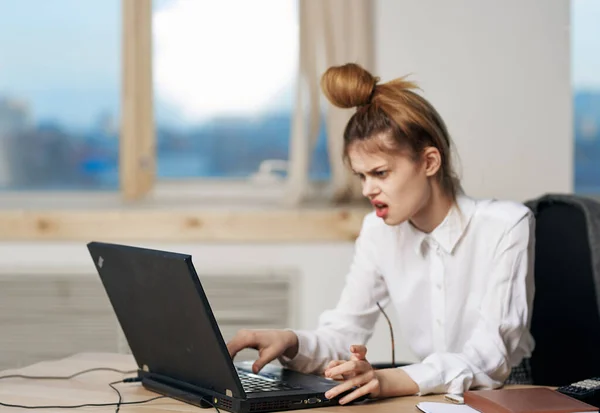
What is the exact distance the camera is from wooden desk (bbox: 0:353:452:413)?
1.46m

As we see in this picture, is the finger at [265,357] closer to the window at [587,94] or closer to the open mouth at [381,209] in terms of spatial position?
the open mouth at [381,209]

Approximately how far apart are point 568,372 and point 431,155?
2.21 ft

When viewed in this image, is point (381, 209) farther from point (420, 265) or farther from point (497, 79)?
point (497, 79)

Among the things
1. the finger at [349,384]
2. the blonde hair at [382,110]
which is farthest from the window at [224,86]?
the finger at [349,384]

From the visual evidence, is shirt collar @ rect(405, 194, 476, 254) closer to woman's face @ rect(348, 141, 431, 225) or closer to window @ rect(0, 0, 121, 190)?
woman's face @ rect(348, 141, 431, 225)

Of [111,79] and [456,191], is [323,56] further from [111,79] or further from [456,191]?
[456,191]

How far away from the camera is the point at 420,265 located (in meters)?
1.97

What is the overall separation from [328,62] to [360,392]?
1.61m

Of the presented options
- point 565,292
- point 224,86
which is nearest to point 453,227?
point 565,292

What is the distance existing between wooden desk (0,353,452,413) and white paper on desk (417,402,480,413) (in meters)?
0.02

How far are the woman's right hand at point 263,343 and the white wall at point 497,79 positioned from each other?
51.4 inches

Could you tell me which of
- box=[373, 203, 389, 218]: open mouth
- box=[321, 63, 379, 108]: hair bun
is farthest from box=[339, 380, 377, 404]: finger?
box=[321, 63, 379, 108]: hair bun

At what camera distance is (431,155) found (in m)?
1.84

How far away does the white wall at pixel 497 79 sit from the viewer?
9.38 feet
